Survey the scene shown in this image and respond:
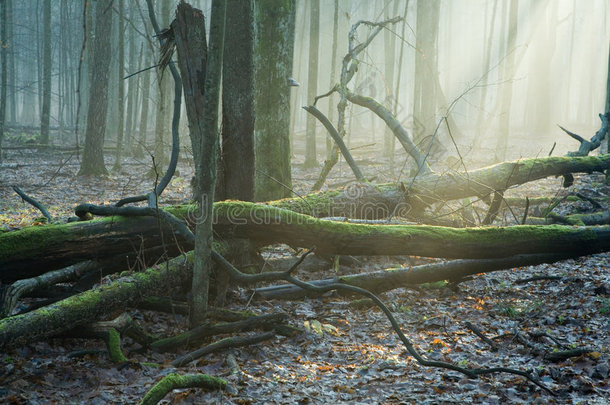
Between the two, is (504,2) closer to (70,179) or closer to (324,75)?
(324,75)

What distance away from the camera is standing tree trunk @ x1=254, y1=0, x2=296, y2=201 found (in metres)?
7.44

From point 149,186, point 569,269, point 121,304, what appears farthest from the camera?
point 149,186

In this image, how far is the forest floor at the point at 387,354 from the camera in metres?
3.63

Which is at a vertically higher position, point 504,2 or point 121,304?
point 504,2

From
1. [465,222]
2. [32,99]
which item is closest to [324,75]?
[32,99]

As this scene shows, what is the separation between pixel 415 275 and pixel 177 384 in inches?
139

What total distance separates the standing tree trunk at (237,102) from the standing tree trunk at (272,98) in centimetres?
164

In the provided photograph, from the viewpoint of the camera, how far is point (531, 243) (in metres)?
5.68

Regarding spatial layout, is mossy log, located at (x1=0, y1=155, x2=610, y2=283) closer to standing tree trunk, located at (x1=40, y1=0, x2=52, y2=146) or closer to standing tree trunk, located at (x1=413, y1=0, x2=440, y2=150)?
standing tree trunk, located at (x1=413, y1=0, x2=440, y2=150)

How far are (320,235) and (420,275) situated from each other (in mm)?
1523

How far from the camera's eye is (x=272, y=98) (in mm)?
7465

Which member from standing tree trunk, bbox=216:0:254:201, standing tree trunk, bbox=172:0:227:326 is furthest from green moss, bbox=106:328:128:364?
standing tree trunk, bbox=216:0:254:201

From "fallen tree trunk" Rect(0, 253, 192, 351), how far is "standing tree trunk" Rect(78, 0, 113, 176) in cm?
1120

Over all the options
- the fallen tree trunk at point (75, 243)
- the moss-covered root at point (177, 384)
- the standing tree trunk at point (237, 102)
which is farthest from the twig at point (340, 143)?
the moss-covered root at point (177, 384)
